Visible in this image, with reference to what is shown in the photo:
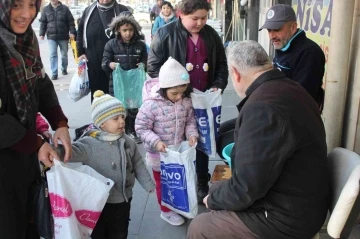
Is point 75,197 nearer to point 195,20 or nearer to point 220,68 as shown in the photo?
point 195,20

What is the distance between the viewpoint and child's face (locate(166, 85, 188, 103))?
276 cm

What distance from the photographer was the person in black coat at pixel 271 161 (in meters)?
1.68

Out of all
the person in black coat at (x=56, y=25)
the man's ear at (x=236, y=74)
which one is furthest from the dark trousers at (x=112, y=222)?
the person in black coat at (x=56, y=25)

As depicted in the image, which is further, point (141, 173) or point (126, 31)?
point (126, 31)

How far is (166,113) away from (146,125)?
170 millimetres

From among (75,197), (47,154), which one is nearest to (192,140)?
(75,197)

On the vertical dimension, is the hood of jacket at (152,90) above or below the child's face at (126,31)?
below

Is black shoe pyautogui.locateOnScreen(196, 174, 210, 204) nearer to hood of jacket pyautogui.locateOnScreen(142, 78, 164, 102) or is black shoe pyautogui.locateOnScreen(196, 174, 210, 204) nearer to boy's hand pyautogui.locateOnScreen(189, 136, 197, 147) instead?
boy's hand pyautogui.locateOnScreen(189, 136, 197, 147)

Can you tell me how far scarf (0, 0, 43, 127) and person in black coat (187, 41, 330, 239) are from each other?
97 cm

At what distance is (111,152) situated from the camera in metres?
2.35

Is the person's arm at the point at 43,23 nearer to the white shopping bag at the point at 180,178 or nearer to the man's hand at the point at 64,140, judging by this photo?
the white shopping bag at the point at 180,178

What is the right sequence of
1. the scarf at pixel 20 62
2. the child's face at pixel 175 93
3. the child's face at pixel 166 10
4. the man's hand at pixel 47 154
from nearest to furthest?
the scarf at pixel 20 62 < the man's hand at pixel 47 154 < the child's face at pixel 175 93 < the child's face at pixel 166 10

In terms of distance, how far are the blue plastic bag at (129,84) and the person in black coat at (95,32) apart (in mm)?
441

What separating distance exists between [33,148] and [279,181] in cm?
115
